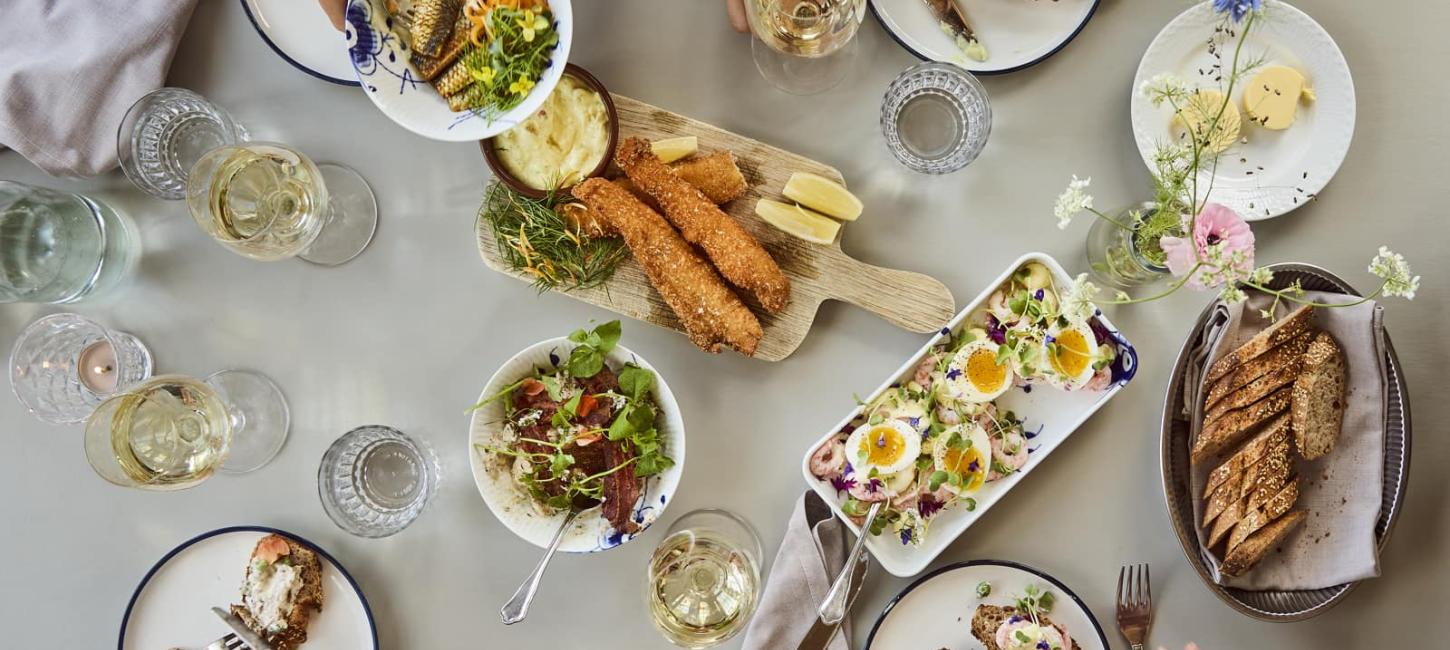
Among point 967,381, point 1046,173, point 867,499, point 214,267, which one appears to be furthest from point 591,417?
point 1046,173

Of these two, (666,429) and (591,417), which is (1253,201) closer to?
(666,429)

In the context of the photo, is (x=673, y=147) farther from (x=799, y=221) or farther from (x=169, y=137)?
(x=169, y=137)

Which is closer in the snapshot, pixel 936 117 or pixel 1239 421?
pixel 1239 421

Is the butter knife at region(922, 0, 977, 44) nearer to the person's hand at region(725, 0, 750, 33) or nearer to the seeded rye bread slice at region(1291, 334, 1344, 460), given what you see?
the person's hand at region(725, 0, 750, 33)

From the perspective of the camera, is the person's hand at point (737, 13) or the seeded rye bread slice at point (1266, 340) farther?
the person's hand at point (737, 13)

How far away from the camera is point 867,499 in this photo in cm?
169

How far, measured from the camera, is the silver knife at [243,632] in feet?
5.75

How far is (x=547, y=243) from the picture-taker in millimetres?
1757

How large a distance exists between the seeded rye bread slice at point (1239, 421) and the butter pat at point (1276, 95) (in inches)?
21.3

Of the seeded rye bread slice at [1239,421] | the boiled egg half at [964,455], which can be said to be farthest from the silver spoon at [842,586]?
the seeded rye bread slice at [1239,421]

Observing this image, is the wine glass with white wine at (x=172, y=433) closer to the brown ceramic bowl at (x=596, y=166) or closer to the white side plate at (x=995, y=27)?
the brown ceramic bowl at (x=596, y=166)

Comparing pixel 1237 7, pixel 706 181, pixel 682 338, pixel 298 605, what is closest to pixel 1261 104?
pixel 1237 7

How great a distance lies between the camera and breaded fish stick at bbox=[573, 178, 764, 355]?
1.70 metres

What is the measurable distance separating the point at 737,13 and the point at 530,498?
109 centimetres
